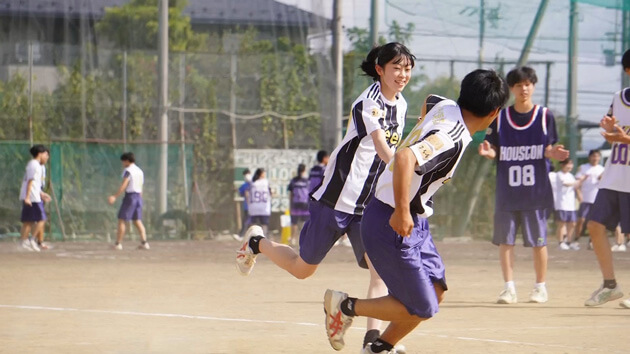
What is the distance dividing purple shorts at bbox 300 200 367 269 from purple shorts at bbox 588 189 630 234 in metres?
3.57

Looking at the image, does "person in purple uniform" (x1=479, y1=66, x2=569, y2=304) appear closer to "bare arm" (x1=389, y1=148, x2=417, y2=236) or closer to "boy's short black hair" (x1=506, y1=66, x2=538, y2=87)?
"boy's short black hair" (x1=506, y1=66, x2=538, y2=87)

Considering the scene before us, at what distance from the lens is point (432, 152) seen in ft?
20.1

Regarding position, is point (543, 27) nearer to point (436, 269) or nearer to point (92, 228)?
point (92, 228)

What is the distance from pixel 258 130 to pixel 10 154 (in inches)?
212

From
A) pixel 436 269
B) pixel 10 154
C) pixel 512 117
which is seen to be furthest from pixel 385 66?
pixel 10 154

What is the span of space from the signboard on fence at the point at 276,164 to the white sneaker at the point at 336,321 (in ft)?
66.7

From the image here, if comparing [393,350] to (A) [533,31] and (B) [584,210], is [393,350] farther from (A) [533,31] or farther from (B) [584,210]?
(A) [533,31]

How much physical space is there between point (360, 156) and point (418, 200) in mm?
1571

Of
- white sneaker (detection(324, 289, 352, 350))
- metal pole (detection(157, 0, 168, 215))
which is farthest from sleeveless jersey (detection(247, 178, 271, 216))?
white sneaker (detection(324, 289, 352, 350))

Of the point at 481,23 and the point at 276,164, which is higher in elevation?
the point at 481,23

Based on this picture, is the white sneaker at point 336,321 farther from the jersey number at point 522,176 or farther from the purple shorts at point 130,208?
the purple shorts at point 130,208

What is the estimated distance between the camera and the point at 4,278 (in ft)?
46.6

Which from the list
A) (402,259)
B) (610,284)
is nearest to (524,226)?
(610,284)

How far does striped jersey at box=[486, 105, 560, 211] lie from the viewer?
11148 mm
